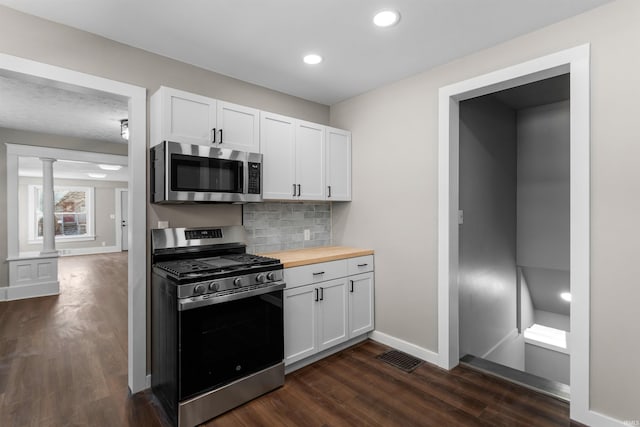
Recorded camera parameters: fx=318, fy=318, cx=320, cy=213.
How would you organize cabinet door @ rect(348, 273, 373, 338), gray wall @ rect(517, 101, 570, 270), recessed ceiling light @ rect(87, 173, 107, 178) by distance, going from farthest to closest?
recessed ceiling light @ rect(87, 173, 107, 178) < gray wall @ rect(517, 101, 570, 270) < cabinet door @ rect(348, 273, 373, 338)

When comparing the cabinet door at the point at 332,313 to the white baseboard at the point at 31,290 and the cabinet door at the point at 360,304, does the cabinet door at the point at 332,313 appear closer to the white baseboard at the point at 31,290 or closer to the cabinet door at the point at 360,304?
the cabinet door at the point at 360,304

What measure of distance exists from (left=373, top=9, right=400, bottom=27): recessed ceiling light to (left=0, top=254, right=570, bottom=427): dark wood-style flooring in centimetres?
260

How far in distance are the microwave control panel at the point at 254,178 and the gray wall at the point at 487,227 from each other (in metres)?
1.93

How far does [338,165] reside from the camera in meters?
3.42

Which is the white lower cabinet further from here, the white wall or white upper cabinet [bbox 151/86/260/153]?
white upper cabinet [bbox 151/86/260/153]

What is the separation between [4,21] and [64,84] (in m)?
0.41

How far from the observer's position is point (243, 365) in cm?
222

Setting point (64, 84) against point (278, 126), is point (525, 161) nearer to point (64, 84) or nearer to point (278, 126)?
point (278, 126)

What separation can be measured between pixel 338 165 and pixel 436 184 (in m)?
1.08

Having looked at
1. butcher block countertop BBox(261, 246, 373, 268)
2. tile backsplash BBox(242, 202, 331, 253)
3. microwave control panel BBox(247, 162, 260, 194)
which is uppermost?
microwave control panel BBox(247, 162, 260, 194)

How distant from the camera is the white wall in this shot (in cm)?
187

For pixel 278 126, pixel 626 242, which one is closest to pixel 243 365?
pixel 278 126

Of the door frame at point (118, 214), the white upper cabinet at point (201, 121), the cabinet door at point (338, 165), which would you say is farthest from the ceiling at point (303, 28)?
the door frame at point (118, 214)

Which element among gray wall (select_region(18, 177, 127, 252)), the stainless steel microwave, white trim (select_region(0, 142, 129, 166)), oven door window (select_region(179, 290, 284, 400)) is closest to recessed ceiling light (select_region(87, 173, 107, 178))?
gray wall (select_region(18, 177, 127, 252))
